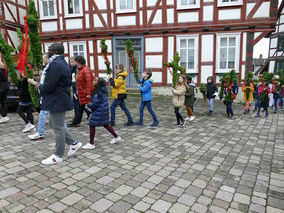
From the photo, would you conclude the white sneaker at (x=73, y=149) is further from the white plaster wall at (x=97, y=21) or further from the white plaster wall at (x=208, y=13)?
the white plaster wall at (x=97, y=21)

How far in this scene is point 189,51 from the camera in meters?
12.9

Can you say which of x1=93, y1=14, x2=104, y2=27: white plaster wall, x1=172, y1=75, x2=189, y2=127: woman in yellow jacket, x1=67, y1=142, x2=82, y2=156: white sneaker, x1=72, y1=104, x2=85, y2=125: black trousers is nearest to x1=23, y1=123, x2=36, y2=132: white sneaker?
x1=72, y1=104, x2=85, y2=125: black trousers

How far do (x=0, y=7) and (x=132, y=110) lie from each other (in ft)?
39.9

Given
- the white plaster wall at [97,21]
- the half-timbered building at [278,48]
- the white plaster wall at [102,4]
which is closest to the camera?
the white plaster wall at [102,4]

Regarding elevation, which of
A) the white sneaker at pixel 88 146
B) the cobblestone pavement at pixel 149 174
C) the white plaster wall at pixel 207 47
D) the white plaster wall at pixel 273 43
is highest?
the white plaster wall at pixel 273 43

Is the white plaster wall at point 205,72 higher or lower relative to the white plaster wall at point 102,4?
lower

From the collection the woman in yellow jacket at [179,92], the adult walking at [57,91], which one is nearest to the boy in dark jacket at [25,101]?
the adult walking at [57,91]

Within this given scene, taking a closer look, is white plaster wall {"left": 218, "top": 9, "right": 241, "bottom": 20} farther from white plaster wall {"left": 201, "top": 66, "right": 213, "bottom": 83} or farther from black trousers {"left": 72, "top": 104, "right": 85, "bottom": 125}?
black trousers {"left": 72, "top": 104, "right": 85, "bottom": 125}

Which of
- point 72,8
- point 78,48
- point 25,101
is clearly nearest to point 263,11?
point 78,48

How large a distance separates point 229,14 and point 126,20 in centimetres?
578

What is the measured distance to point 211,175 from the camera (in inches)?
135

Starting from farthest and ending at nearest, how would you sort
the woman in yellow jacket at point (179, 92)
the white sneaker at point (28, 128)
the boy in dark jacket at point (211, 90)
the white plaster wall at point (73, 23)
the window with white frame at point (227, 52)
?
the white plaster wall at point (73, 23)
the window with white frame at point (227, 52)
the boy in dark jacket at point (211, 90)
the woman in yellow jacket at point (179, 92)
the white sneaker at point (28, 128)

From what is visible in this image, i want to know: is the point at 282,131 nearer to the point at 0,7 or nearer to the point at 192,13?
the point at 192,13

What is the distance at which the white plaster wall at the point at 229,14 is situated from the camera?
11.9 m
